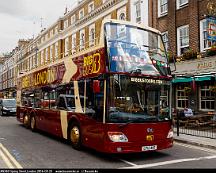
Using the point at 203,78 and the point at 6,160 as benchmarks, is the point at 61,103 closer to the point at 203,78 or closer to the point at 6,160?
the point at 6,160

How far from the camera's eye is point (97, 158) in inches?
375

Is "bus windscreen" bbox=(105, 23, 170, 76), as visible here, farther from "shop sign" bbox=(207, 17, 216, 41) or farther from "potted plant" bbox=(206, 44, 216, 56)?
"potted plant" bbox=(206, 44, 216, 56)

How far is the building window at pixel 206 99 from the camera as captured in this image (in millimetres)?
18550

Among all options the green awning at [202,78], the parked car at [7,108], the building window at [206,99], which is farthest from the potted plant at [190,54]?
the parked car at [7,108]

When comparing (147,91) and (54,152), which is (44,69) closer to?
(54,152)

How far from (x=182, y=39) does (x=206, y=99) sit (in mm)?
4683

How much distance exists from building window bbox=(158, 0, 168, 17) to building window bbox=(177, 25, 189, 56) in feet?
7.88

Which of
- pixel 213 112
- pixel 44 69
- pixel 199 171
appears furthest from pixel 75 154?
pixel 213 112

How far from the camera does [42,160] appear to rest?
358 inches

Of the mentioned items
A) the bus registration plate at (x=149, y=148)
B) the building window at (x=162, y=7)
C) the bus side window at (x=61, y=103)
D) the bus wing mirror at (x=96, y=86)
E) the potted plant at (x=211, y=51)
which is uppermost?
the building window at (x=162, y=7)

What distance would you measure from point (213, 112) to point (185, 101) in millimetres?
2836

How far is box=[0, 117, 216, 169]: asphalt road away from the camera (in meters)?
8.55

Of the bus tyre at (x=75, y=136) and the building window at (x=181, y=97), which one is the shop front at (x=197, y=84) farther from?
the bus tyre at (x=75, y=136)

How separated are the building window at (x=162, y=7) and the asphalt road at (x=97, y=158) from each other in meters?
13.6
